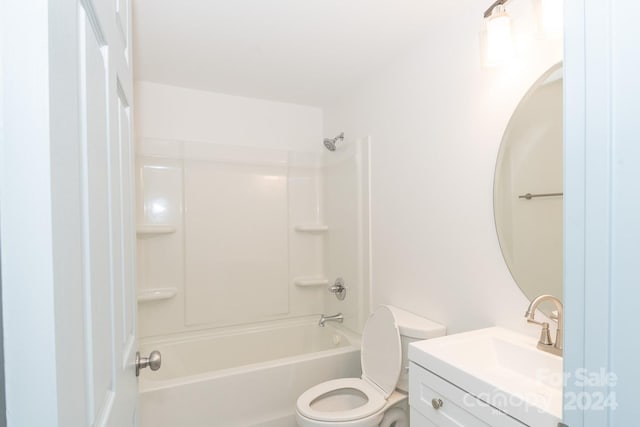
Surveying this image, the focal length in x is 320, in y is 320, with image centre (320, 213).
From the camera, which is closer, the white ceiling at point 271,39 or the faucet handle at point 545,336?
the faucet handle at point 545,336

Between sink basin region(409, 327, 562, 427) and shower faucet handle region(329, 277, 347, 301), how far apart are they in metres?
1.32

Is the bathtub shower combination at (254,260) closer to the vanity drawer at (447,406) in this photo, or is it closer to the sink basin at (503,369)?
the vanity drawer at (447,406)

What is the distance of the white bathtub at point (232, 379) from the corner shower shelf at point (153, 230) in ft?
2.58

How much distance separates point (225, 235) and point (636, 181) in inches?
96.8

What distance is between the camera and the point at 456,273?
5.18 ft

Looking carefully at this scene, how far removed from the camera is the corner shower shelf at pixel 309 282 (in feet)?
9.15

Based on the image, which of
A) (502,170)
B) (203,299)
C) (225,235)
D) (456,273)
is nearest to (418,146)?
(502,170)

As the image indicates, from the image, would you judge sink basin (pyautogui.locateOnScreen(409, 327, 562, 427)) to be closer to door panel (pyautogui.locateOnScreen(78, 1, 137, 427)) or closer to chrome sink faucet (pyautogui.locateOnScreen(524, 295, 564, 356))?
chrome sink faucet (pyautogui.locateOnScreen(524, 295, 564, 356))

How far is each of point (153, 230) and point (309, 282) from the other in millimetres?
1305

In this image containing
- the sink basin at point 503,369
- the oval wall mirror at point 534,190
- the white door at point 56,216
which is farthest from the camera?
the oval wall mirror at point 534,190

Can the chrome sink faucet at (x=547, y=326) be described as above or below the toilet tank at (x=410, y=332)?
above

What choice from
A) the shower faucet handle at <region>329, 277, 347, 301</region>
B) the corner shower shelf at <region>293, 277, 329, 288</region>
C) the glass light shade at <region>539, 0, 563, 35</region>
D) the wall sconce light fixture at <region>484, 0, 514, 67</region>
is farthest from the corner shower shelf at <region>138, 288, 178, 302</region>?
the glass light shade at <region>539, 0, 563, 35</region>

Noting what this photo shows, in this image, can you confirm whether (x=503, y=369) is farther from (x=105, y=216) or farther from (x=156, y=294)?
(x=156, y=294)

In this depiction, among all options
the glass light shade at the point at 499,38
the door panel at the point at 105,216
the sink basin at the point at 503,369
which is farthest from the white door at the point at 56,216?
the glass light shade at the point at 499,38
